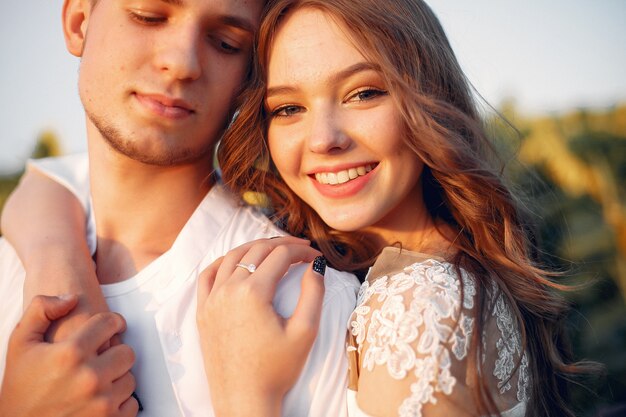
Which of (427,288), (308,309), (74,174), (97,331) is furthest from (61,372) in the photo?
(74,174)

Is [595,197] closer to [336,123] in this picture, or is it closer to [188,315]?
[336,123]

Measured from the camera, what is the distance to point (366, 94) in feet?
6.88

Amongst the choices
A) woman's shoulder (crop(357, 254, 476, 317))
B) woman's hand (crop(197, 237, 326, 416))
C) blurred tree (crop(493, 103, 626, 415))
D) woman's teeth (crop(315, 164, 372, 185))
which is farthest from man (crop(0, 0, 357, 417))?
blurred tree (crop(493, 103, 626, 415))

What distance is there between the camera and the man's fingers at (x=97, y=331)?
5.28 ft

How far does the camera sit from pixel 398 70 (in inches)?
82.1

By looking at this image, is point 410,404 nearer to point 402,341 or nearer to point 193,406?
point 402,341

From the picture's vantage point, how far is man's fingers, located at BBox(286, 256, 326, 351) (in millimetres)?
1666

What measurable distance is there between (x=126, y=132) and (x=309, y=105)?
32.0 inches

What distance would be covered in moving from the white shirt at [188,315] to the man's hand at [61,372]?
16 centimetres

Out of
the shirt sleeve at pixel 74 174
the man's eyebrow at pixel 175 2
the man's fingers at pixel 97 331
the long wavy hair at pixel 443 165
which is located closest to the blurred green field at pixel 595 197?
the long wavy hair at pixel 443 165

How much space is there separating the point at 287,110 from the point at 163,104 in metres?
0.54

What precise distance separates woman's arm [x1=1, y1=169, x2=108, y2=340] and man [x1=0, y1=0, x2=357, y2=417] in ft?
0.24

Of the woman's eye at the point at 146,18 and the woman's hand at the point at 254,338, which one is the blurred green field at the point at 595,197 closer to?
Answer: the woman's hand at the point at 254,338

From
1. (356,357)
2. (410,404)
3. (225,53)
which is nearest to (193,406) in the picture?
(356,357)
